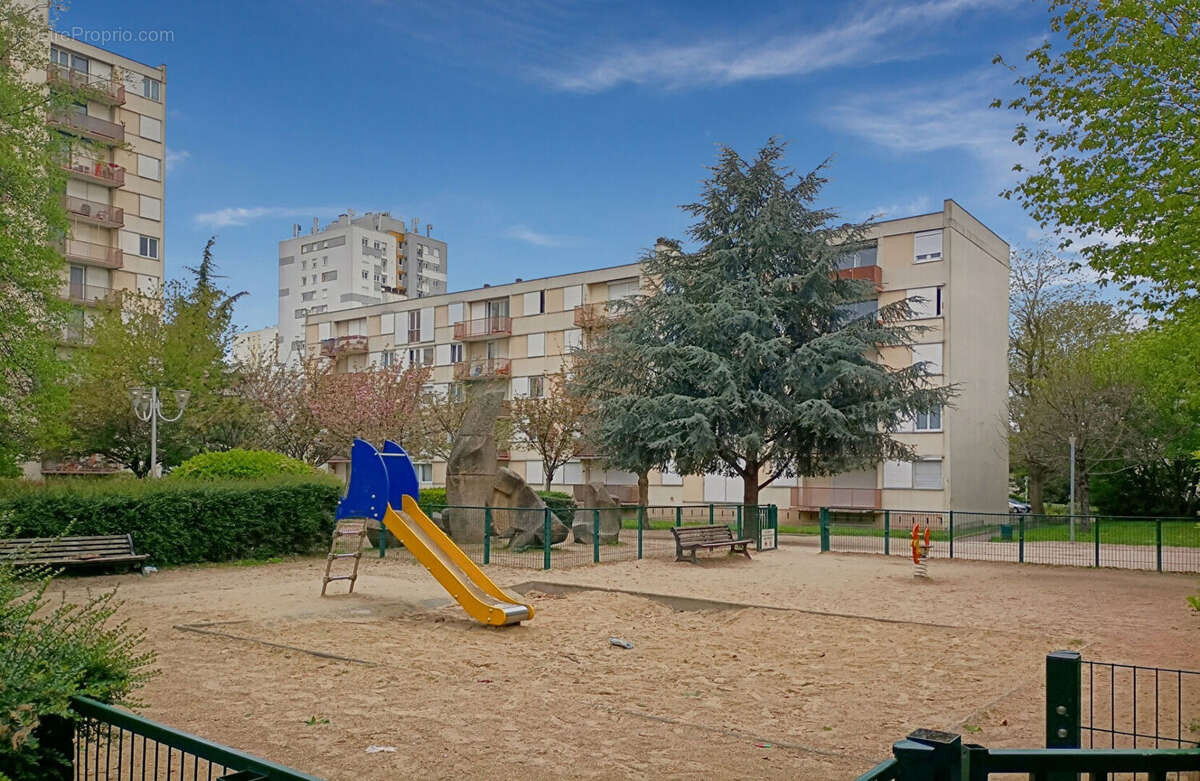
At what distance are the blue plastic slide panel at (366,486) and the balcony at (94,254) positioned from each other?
40528mm

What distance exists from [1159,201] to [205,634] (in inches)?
635

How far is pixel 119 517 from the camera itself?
16.7m

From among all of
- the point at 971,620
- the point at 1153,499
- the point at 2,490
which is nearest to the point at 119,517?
the point at 2,490

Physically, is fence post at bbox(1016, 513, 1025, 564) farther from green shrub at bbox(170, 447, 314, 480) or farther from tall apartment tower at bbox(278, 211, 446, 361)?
tall apartment tower at bbox(278, 211, 446, 361)

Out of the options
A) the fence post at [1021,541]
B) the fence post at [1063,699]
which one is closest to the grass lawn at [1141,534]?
the fence post at [1021,541]

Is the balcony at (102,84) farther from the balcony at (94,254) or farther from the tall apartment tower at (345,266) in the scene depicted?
the tall apartment tower at (345,266)

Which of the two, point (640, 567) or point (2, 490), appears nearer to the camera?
point (2, 490)

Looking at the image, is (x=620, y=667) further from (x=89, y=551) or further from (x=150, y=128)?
(x=150, y=128)

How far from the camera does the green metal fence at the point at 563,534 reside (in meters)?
19.1

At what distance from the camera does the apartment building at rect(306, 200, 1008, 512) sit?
3853 centimetres

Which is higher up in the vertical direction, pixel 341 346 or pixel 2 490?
pixel 341 346

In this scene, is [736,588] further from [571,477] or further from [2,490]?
[571,477]

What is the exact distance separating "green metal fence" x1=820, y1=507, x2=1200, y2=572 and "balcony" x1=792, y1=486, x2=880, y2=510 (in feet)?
41.1

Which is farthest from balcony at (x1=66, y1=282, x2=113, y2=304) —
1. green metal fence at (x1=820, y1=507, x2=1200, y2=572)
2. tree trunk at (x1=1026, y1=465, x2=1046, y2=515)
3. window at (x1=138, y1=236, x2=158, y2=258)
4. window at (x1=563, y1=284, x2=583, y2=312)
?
tree trunk at (x1=1026, y1=465, x2=1046, y2=515)
